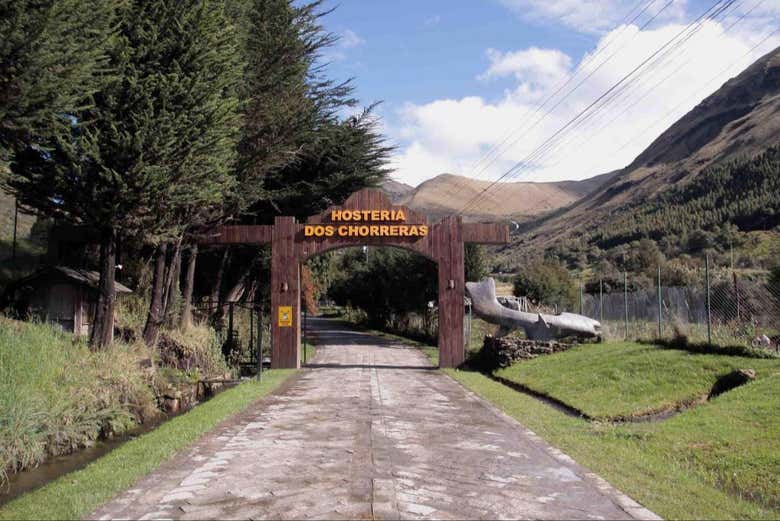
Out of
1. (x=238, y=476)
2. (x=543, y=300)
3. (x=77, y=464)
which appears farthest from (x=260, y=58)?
(x=543, y=300)

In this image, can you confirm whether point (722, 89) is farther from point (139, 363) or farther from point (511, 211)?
point (139, 363)

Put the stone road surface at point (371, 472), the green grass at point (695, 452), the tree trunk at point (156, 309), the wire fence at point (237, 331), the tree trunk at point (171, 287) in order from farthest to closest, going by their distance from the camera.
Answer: the wire fence at point (237, 331)
the tree trunk at point (171, 287)
the tree trunk at point (156, 309)
the green grass at point (695, 452)
the stone road surface at point (371, 472)

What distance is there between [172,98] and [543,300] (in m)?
31.7

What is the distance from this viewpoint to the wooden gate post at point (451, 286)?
23859 mm

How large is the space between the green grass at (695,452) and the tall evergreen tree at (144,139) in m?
8.96

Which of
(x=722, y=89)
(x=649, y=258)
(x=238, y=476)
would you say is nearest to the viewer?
(x=238, y=476)

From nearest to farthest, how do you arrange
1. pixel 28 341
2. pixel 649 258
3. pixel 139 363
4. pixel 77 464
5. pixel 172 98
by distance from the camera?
pixel 77 464 → pixel 28 341 → pixel 172 98 → pixel 139 363 → pixel 649 258

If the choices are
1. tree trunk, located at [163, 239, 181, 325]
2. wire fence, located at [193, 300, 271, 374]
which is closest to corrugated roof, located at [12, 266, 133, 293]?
tree trunk, located at [163, 239, 181, 325]

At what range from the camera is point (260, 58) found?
938 inches

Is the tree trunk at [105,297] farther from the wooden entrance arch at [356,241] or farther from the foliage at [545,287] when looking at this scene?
the foliage at [545,287]

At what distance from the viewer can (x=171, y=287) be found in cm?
2362

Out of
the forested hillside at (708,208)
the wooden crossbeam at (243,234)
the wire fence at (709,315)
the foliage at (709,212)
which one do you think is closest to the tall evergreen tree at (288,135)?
the wooden crossbeam at (243,234)

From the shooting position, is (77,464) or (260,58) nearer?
(77,464)

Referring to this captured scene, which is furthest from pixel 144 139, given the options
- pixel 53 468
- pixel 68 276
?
pixel 68 276
